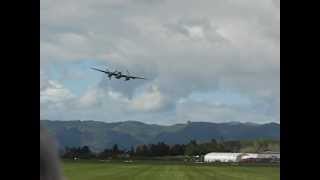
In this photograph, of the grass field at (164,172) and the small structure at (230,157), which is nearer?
the grass field at (164,172)

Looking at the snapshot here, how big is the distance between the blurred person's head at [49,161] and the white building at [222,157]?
30.8 m

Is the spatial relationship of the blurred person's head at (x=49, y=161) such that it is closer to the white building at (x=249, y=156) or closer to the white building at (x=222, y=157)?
the white building at (x=249, y=156)

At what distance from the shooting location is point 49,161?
1.90 feet

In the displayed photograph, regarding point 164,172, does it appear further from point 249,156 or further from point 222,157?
point 222,157

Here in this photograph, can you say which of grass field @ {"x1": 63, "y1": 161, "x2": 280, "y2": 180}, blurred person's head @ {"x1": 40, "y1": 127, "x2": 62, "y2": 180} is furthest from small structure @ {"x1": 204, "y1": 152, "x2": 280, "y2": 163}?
blurred person's head @ {"x1": 40, "y1": 127, "x2": 62, "y2": 180}

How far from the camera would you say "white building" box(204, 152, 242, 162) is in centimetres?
3120

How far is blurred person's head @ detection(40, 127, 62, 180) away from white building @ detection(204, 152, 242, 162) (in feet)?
101

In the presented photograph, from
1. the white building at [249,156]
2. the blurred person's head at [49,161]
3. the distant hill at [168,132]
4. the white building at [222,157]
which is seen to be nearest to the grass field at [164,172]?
the white building at [249,156]

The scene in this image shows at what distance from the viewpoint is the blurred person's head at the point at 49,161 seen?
56 centimetres
